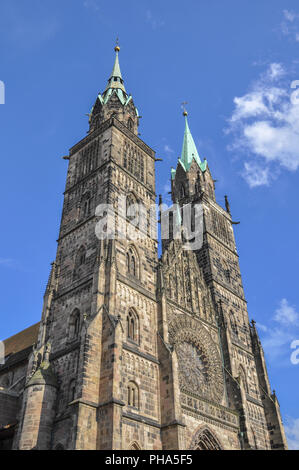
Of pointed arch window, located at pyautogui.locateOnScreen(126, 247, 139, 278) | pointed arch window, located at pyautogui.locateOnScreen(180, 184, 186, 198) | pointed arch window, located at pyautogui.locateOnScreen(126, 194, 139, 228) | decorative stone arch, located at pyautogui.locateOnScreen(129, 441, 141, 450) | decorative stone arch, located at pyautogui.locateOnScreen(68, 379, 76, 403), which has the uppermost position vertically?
pointed arch window, located at pyautogui.locateOnScreen(180, 184, 186, 198)

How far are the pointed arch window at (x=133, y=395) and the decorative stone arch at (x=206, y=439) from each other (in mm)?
3733

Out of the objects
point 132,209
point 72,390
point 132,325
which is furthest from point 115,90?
point 72,390

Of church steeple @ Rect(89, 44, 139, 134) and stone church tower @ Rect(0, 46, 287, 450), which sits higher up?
church steeple @ Rect(89, 44, 139, 134)

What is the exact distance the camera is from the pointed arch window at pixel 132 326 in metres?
21.9

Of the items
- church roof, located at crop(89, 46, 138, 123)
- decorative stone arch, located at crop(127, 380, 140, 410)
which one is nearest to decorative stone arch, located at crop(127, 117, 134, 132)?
church roof, located at crop(89, 46, 138, 123)

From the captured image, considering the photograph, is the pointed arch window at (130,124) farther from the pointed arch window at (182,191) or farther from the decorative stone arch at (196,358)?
the decorative stone arch at (196,358)

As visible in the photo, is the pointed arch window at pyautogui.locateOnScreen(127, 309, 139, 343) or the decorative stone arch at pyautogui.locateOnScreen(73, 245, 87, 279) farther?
the decorative stone arch at pyautogui.locateOnScreen(73, 245, 87, 279)

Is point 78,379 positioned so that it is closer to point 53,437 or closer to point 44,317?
point 53,437

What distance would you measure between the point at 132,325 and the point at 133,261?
3987mm

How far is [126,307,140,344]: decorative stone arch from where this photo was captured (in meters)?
21.9

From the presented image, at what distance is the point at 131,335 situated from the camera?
22.0 metres

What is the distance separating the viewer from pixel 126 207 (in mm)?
26688

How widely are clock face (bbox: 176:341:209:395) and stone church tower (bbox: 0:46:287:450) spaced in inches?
3.6

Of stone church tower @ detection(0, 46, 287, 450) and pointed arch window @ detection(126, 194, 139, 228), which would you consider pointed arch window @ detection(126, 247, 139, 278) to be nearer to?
stone church tower @ detection(0, 46, 287, 450)
